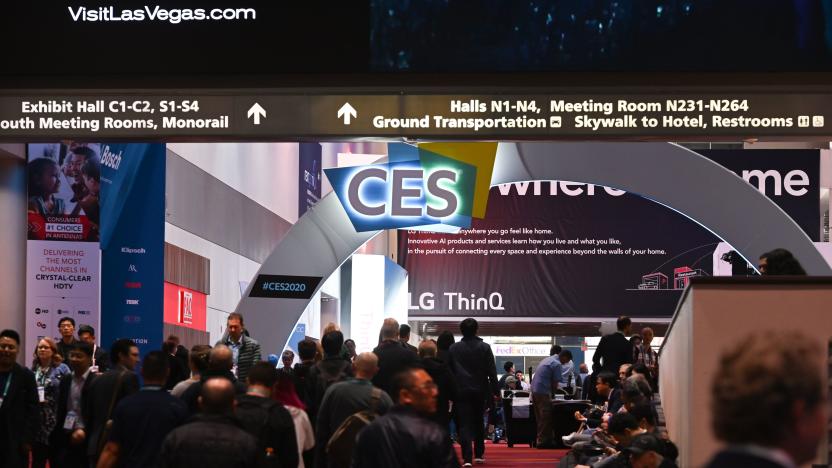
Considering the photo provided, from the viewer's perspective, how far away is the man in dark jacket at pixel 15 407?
807 centimetres

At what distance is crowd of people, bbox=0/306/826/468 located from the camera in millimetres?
2057

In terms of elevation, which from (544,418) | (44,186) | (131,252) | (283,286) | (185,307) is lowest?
(544,418)

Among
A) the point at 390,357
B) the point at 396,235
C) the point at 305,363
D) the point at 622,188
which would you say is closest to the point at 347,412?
the point at 390,357

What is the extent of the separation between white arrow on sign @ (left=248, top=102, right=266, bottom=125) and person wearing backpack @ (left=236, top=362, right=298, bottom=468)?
6.37 ft

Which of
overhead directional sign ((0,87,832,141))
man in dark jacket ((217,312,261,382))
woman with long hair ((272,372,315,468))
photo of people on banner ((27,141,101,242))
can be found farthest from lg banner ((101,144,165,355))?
woman with long hair ((272,372,315,468))

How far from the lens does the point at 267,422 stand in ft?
21.5

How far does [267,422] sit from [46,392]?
3326mm

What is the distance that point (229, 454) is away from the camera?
537 centimetres

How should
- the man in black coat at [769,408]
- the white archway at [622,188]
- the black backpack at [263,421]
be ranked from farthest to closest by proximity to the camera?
the white archway at [622,188] < the black backpack at [263,421] < the man in black coat at [769,408]

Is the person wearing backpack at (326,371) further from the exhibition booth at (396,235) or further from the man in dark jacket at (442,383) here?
the exhibition booth at (396,235)

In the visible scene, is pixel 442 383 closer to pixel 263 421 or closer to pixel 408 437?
pixel 263 421

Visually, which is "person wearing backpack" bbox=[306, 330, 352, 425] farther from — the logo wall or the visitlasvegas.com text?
the logo wall

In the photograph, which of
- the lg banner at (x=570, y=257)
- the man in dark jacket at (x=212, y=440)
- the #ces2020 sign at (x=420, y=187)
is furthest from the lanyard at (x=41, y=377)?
the lg banner at (x=570, y=257)

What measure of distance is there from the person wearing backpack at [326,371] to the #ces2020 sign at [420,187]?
5056 mm
